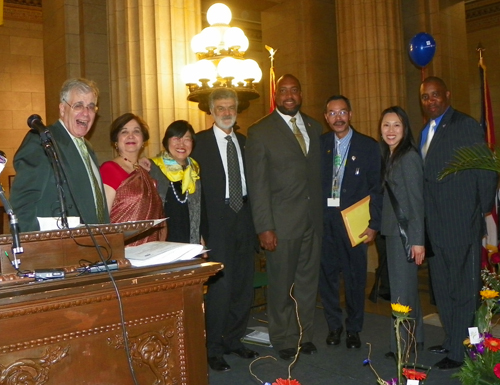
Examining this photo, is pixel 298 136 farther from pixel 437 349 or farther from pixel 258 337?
pixel 437 349

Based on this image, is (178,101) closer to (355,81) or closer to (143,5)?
(143,5)

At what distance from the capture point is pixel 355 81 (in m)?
7.76

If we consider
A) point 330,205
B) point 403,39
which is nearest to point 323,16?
point 403,39

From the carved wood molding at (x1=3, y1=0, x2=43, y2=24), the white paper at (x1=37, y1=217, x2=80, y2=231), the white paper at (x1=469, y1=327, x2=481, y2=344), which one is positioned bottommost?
the white paper at (x1=469, y1=327, x2=481, y2=344)

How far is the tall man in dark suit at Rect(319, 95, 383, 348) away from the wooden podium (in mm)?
2223

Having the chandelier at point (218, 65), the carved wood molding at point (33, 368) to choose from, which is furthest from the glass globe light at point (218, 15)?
the carved wood molding at point (33, 368)

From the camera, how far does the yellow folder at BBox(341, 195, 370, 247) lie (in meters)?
3.95

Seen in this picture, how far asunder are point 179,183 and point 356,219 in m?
1.31

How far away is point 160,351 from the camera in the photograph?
1884mm

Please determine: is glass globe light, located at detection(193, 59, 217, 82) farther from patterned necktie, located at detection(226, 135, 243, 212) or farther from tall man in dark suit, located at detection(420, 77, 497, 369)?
tall man in dark suit, located at detection(420, 77, 497, 369)

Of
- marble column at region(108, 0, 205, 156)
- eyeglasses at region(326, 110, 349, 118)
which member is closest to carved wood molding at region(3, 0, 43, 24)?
marble column at region(108, 0, 205, 156)

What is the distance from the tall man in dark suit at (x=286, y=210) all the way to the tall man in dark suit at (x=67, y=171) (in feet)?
4.42

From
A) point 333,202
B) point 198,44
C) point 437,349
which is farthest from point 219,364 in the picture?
point 198,44

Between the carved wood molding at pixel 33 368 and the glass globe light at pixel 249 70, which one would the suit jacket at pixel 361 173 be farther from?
the carved wood molding at pixel 33 368
